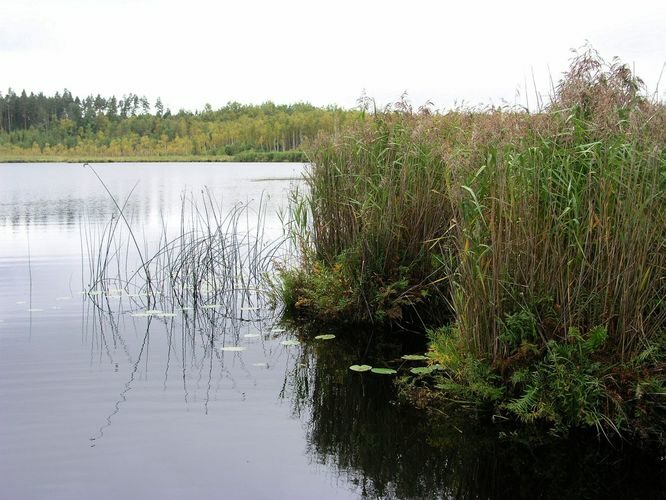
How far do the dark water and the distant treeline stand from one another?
68.6 metres

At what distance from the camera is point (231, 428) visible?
560cm

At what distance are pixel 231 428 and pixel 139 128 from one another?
115716mm

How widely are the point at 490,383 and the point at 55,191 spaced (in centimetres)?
3196

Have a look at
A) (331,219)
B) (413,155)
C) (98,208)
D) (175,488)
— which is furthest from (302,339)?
(98,208)

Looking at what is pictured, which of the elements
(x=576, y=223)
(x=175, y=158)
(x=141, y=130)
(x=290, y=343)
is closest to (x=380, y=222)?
(x=290, y=343)

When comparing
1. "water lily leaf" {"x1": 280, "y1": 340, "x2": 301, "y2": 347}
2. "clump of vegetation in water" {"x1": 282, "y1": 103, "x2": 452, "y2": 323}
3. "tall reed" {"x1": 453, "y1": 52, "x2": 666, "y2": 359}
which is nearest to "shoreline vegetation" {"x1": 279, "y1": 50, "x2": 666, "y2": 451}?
"tall reed" {"x1": 453, "y1": 52, "x2": 666, "y2": 359}

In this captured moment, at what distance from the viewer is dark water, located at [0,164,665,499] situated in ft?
15.3

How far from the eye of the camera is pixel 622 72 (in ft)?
18.1

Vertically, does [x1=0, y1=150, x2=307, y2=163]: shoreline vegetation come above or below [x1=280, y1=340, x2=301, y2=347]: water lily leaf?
above

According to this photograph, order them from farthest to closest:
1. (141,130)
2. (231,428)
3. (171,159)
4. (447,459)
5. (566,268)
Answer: (141,130), (171,159), (231,428), (566,268), (447,459)

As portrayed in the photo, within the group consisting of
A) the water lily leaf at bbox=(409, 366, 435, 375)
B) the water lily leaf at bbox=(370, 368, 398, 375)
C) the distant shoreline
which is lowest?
the water lily leaf at bbox=(370, 368, 398, 375)

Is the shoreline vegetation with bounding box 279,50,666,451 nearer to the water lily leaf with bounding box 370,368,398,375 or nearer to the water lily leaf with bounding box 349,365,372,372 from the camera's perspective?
the water lily leaf with bounding box 370,368,398,375

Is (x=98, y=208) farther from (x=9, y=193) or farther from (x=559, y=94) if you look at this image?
(x=559, y=94)

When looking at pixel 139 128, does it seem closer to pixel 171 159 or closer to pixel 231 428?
pixel 171 159
